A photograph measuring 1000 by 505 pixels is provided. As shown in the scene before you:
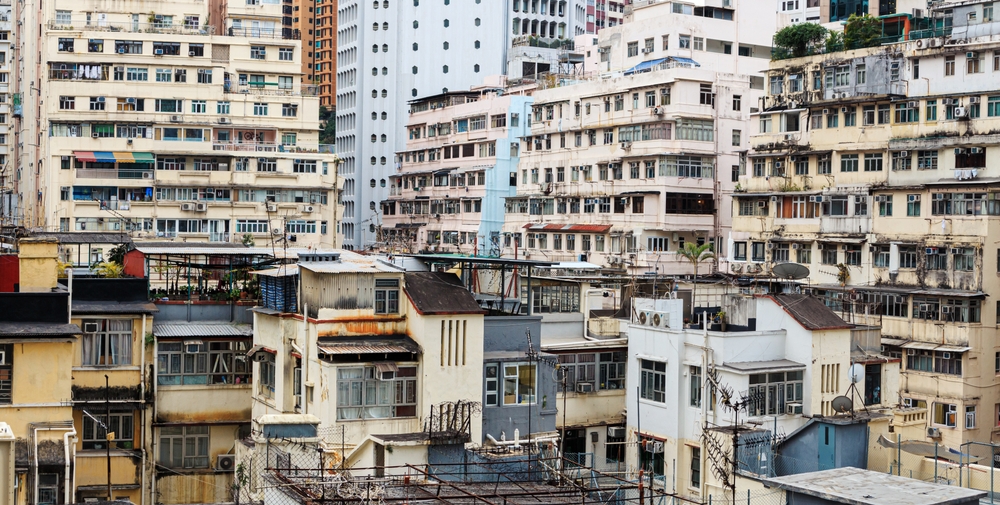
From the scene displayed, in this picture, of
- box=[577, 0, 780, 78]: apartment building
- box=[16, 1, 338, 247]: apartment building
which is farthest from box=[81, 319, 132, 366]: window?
box=[577, 0, 780, 78]: apartment building

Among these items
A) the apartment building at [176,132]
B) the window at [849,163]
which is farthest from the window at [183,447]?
the apartment building at [176,132]

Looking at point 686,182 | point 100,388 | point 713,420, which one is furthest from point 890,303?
point 100,388

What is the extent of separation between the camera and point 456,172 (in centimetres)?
8100

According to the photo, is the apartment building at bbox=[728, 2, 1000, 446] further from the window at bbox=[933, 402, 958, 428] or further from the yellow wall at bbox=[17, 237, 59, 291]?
the yellow wall at bbox=[17, 237, 59, 291]

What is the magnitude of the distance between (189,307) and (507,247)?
40088mm

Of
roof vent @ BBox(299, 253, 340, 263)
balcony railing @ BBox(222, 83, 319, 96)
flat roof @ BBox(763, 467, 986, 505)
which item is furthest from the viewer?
balcony railing @ BBox(222, 83, 319, 96)

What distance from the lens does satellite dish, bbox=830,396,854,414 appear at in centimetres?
3353

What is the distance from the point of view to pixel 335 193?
74.0 m

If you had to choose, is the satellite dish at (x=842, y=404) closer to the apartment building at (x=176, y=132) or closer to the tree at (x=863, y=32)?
the tree at (x=863, y=32)

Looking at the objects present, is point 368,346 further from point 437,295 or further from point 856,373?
point 856,373

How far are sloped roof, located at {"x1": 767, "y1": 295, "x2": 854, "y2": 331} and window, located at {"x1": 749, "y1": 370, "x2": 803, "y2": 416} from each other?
4.35 ft

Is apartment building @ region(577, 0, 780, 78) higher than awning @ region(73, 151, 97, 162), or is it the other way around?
apartment building @ region(577, 0, 780, 78)

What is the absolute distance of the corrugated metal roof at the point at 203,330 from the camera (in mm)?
35344

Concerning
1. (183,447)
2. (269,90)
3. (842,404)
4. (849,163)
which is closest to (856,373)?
(842,404)
